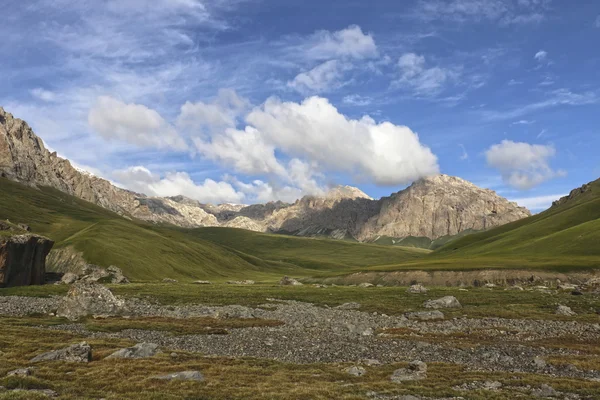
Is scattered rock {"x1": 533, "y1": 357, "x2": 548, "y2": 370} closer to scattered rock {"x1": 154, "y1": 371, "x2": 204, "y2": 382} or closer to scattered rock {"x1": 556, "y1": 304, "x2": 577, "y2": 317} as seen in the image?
scattered rock {"x1": 154, "y1": 371, "x2": 204, "y2": 382}

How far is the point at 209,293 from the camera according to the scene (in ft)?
359

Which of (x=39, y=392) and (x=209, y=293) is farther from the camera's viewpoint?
(x=209, y=293)

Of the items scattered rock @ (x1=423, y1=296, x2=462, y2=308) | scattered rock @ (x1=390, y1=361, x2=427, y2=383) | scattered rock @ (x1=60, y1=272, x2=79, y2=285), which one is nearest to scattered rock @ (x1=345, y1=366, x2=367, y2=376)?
scattered rock @ (x1=390, y1=361, x2=427, y2=383)

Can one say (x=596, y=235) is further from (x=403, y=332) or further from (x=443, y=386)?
(x=443, y=386)

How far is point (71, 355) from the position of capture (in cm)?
3538

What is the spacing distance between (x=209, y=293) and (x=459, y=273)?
8972cm

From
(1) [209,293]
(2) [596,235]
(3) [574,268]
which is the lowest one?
(1) [209,293]

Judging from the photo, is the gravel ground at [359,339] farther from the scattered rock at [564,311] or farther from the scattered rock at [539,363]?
the scattered rock at [564,311]

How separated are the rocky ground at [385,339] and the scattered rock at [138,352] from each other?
4.19 meters

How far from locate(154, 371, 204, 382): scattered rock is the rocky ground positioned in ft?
39.1

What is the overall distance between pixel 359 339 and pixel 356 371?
18693mm

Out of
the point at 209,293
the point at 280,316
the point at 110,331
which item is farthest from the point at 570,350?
the point at 209,293

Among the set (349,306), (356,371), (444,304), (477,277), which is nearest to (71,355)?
(356,371)

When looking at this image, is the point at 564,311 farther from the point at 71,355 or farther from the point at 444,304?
the point at 71,355
